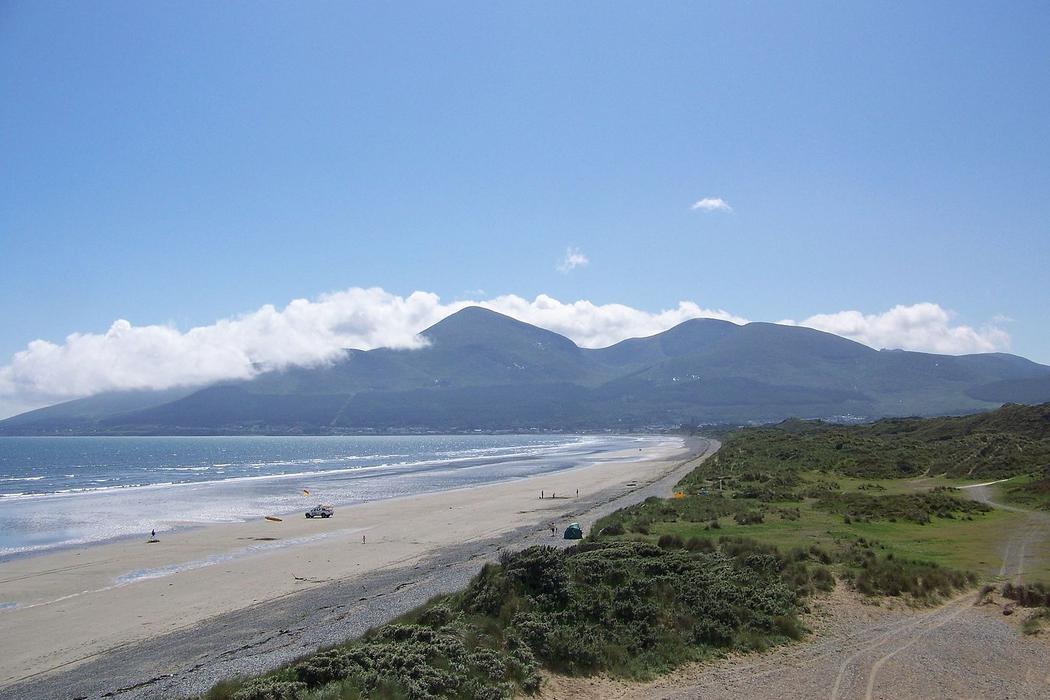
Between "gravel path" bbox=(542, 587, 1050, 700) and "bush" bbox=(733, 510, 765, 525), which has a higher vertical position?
"gravel path" bbox=(542, 587, 1050, 700)

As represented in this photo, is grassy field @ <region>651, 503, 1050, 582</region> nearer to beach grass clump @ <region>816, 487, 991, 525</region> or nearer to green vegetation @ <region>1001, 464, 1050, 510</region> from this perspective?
beach grass clump @ <region>816, 487, 991, 525</region>

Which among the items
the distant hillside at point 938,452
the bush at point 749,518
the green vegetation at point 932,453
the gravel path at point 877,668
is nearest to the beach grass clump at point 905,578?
the gravel path at point 877,668

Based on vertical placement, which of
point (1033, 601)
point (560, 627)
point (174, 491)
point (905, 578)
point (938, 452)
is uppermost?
point (560, 627)

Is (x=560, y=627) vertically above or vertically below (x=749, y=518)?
above

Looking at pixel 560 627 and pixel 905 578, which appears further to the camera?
pixel 905 578

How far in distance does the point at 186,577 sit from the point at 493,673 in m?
18.9

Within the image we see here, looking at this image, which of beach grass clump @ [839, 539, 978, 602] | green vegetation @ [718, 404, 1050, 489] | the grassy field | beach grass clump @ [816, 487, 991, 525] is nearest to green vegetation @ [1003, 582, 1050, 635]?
beach grass clump @ [839, 539, 978, 602]

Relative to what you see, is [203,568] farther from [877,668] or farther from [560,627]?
[877,668]

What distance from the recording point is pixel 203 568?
2705 centimetres

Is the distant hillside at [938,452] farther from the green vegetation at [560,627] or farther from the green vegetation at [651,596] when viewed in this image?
the green vegetation at [560,627]

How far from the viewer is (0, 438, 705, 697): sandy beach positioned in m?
18.3

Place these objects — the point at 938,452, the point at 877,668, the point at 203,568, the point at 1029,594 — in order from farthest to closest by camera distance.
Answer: the point at 938,452 → the point at 203,568 → the point at 1029,594 → the point at 877,668

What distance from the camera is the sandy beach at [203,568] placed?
18.3 metres

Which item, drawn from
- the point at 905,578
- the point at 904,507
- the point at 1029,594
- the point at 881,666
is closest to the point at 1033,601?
the point at 1029,594
